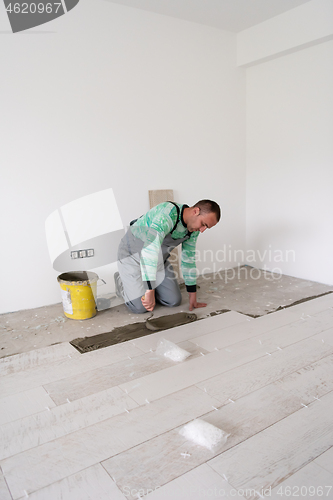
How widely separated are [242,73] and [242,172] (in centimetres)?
119

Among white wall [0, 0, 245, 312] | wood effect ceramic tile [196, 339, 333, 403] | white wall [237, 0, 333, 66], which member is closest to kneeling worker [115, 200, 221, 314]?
white wall [0, 0, 245, 312]

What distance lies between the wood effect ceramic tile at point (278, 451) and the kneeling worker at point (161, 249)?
1.20 metres

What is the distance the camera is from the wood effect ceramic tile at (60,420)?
5.49 feet

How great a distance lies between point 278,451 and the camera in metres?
1.56

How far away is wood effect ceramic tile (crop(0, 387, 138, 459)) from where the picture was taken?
5.49ft

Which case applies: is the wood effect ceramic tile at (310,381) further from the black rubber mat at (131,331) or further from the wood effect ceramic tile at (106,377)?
the black rubber mat at (131,331)

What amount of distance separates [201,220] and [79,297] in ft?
3.99

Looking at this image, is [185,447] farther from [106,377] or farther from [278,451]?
[106,377]

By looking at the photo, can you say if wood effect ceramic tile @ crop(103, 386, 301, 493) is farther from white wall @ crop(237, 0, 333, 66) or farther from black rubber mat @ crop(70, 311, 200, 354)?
white wall @ crop(237, 0, 333, 66)

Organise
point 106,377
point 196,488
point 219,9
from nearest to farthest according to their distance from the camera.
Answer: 1. point 196,488
2. point 106,377
3. point 219,9

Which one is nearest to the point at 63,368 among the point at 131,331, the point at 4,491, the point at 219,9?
the point at 131,331

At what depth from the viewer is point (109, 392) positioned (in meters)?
2.04

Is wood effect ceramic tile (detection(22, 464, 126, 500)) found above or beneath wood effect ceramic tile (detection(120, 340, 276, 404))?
above

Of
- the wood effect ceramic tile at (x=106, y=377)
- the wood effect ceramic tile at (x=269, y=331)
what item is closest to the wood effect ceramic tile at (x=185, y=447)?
the wood effect ceramic tile at (x=106, y=377)
